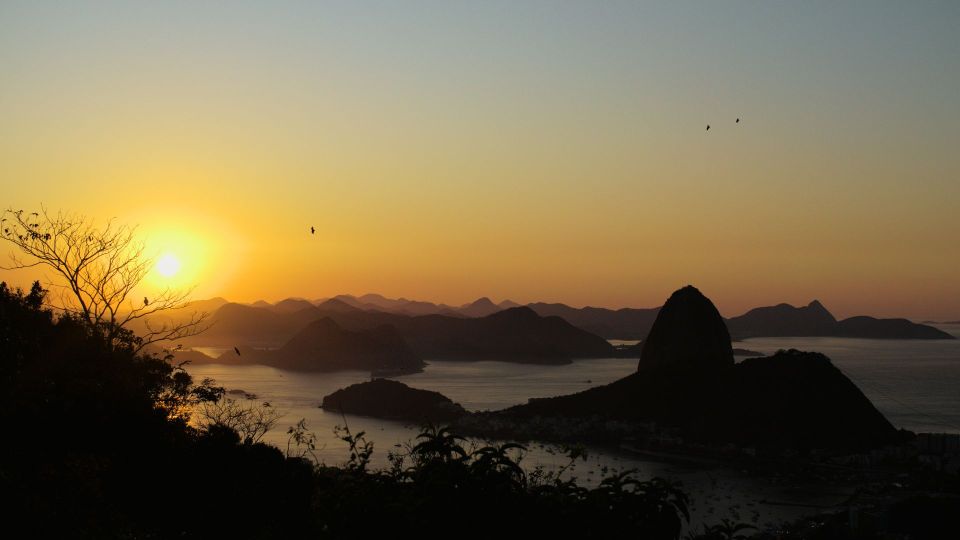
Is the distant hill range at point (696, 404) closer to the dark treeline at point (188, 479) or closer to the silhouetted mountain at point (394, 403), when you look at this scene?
the silhouetted mountain at point (394, 403)

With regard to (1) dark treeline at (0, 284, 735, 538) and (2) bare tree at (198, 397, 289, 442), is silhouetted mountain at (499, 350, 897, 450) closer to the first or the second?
(2) bare tree at (198, 397, 289, 442)

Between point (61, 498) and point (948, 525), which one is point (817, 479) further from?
point (61, 498)

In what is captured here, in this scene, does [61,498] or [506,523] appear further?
[61,498]

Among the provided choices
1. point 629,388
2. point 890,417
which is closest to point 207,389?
point 629,388

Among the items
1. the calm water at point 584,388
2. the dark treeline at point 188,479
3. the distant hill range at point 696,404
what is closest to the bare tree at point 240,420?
the dark treeline at point 188,479

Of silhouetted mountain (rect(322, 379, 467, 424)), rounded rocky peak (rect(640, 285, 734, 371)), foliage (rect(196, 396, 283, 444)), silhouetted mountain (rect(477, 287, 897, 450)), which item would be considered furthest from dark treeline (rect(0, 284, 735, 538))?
rounded rocky peak (rect(640, 285, 734, 371))
